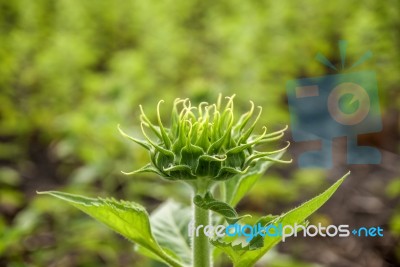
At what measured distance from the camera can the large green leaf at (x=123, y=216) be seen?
0.69m

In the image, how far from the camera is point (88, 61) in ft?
9.40

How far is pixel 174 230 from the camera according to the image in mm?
927

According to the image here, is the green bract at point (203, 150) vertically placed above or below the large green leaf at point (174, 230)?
above

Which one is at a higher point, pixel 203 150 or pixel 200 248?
pixel 203 150

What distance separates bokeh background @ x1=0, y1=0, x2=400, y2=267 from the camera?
177cm

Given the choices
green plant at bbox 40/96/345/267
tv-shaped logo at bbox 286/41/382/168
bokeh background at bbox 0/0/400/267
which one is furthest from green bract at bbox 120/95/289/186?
tv-shaped logo at bbox 286/41/382/168

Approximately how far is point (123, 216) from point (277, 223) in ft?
0.65

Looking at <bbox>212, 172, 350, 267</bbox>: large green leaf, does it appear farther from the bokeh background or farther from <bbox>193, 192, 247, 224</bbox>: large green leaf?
the bokeh background

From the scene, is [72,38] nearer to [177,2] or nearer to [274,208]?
[177,2]

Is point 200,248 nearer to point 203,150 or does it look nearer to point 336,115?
point 203,150

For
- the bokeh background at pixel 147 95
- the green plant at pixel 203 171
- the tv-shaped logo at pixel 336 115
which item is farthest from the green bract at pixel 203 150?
the tv-shaped logo at pixel 336 115

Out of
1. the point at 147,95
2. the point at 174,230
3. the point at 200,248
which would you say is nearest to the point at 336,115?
the point at 147,95

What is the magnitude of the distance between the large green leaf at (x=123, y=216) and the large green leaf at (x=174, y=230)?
61 millimetres

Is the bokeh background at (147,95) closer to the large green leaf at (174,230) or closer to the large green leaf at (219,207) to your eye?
the large green leaf at (174,230)
